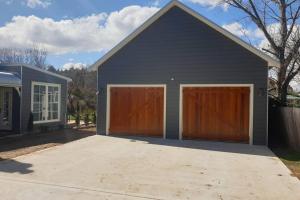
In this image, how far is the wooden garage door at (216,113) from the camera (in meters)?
12.4

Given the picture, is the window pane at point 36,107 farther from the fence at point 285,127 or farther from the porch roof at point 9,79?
the fence at point 285,127

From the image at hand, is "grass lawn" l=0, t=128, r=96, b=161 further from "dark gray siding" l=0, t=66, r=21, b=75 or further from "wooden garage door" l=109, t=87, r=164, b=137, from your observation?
"dark gray siding" l=0, t=66, r=21, b=75

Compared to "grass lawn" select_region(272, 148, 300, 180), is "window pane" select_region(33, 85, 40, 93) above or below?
above

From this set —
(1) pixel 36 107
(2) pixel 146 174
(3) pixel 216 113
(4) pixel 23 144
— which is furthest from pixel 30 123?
(2) pixel 146 174

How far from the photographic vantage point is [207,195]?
19.9ft

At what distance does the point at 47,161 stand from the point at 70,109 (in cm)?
1621

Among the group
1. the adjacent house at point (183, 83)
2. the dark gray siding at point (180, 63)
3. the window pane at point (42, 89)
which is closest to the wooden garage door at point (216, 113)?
the adjacent house at point (183, 83)

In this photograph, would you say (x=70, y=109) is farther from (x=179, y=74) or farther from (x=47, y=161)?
(x=47, y=161)

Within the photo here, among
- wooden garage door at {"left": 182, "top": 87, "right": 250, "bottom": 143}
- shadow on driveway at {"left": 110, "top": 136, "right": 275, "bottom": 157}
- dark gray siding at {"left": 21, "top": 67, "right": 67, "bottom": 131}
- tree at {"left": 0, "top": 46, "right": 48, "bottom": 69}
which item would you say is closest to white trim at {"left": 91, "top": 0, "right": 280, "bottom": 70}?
wooden garage door at {"left": 182, "top": 87, "right": 250, "bottom": 143}

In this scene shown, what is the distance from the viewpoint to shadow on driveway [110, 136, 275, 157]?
35.1 ft

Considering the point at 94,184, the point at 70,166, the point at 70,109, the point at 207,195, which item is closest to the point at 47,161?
the point at 70,166

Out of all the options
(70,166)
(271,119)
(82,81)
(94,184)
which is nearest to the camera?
(94,184)

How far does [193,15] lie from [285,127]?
5.46 meters

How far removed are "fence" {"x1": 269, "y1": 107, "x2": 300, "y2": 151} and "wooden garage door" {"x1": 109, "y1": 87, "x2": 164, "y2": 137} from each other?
4566 millimetres
